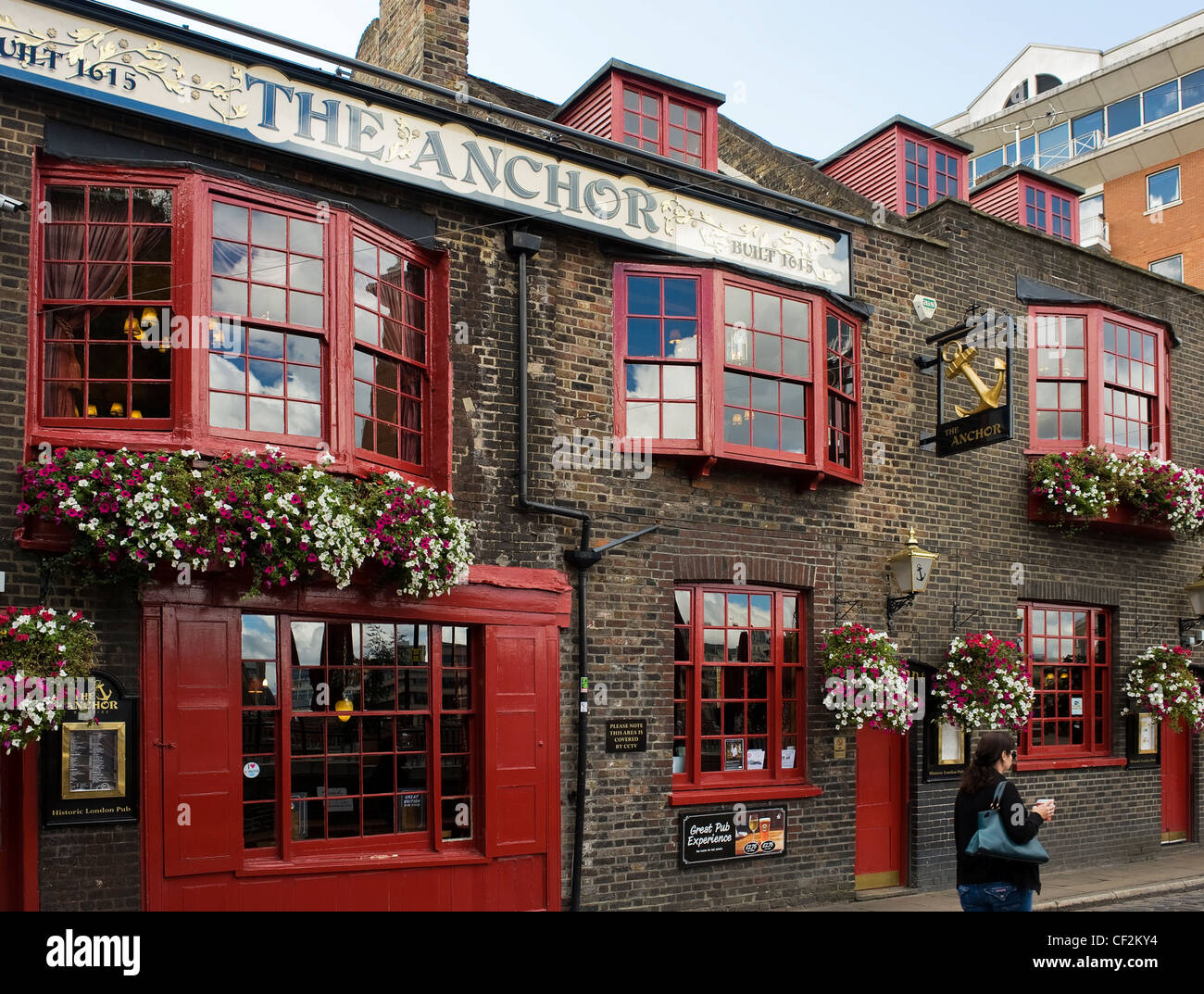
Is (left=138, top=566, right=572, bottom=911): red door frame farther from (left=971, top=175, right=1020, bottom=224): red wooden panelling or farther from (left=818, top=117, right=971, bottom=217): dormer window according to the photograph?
(left=971, top=175, right=1020, bottom=224): red wooden panelling

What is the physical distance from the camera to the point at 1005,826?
20.4 ft

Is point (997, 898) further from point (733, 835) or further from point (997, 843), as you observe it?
point (733, 835)

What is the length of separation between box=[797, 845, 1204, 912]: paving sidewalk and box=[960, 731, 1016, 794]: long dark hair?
5.22 metres

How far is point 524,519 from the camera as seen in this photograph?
10180 mm

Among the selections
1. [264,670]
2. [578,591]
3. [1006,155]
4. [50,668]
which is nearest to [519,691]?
[578,591]

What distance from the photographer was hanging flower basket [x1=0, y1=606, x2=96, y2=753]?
700 cm

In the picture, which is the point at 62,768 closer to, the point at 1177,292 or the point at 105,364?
the point at 105,364

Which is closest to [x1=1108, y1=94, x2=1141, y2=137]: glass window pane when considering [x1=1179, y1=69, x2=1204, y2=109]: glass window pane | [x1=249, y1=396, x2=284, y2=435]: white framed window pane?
[x1=1179, y1=69, x2=1204, y2=109]: glass window pane

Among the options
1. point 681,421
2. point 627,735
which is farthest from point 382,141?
point 627,735

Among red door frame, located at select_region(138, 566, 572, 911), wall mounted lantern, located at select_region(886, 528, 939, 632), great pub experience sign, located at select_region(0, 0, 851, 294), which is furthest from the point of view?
wall mounted lantern, located at select_region(886, 528, 939, 632)

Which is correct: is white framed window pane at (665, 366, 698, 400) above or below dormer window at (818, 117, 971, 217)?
below

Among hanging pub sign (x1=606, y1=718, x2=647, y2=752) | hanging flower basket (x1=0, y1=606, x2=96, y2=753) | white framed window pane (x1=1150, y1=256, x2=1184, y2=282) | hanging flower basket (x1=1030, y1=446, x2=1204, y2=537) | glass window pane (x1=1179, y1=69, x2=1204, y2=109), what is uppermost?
glass window pane (x1=1179, y1=69, x2=1204, y2=109)

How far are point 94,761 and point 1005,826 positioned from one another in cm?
598

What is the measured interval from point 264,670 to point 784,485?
18.7 ft
